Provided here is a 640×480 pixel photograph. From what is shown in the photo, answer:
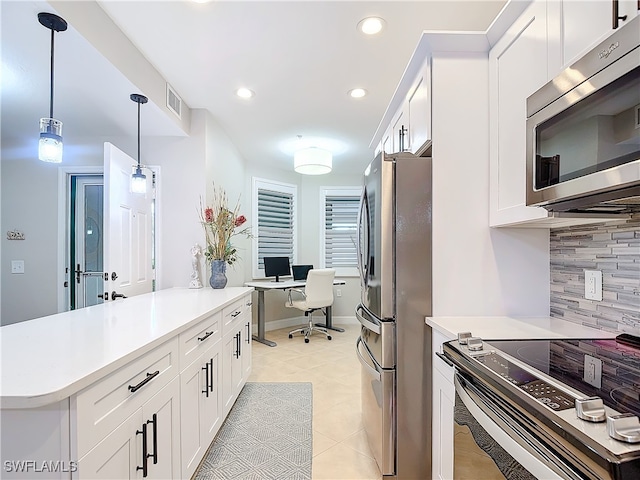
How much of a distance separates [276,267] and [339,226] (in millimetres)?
1418

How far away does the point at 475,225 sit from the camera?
1750 millimetres

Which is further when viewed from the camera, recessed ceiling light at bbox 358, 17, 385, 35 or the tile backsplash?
recessed ceiling light at bbox 358, 17, 385, 35

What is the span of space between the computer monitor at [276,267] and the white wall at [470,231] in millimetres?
3539

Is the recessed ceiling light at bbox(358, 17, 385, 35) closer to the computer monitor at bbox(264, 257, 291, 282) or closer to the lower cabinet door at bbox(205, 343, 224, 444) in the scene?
the lower cabinet door at bbox(205, 343, 224, 444)

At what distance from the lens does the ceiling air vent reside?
9.00 ft

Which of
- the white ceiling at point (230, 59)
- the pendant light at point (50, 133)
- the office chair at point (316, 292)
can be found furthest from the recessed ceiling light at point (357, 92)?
the office chair at point (316, 292)

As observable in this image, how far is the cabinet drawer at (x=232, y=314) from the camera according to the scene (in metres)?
A: 2.34

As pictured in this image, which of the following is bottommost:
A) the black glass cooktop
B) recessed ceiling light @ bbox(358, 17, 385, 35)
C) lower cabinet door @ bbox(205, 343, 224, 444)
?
lower cabinet door @ bbox(205, 343, 224, 444)

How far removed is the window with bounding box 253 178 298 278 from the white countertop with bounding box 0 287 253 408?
2.96 meters

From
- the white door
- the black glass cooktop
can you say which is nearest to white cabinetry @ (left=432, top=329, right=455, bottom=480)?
the black glass cooktop

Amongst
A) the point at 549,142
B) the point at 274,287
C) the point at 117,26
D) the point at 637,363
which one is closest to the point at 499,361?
the point at 637,363

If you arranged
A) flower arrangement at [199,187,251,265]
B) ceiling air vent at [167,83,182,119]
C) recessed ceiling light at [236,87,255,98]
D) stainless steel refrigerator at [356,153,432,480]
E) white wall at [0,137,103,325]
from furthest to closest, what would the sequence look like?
white wall at [0,137,103,325] < flower arrangement at [199,187,251,265] < recessed ceiling light at [236,87,255,98] < ceiling air vent at [167,83,182,119] < stainless steel refrigerator at [356,153,432,480]

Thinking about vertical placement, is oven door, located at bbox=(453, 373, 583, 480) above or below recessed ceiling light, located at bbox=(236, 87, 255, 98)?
below

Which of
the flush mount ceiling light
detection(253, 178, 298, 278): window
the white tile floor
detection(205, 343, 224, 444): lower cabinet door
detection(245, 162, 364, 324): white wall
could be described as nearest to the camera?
detection(205, 343, 224, 444): lower cabinet door
